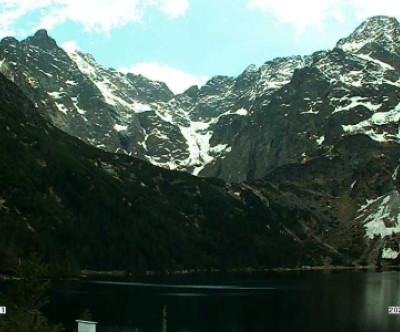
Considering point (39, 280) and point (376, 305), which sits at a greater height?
point (39, 280)

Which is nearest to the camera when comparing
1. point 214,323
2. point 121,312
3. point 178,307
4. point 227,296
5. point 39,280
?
point 39,280

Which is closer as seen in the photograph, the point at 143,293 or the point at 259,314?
the point at 259,314

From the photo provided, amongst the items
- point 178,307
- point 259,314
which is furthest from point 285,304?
point 178,307

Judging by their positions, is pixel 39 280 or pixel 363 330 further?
pixel 363 330

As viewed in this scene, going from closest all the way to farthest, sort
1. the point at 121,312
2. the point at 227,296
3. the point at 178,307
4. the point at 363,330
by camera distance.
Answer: the point at 363,330
the point at 121,312
the point at 178,307
the point at 227,296

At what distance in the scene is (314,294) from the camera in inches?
7638

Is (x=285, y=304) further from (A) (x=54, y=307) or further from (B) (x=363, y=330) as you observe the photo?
(A) (x=54, y=307)

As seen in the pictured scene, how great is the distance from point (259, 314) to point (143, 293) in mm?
54789

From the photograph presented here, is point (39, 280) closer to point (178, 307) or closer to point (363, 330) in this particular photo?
point (363, 330)

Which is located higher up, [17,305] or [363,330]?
[17,305]

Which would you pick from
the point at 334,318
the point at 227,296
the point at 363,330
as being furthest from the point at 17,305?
the point at 227,296

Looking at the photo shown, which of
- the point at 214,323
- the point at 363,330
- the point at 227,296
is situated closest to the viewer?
the point at 363,330

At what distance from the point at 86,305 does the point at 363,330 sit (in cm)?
6868

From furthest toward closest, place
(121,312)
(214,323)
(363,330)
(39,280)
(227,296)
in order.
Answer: (227,296)
(121,312)
(214,323)
(363,330)
(39,280)
